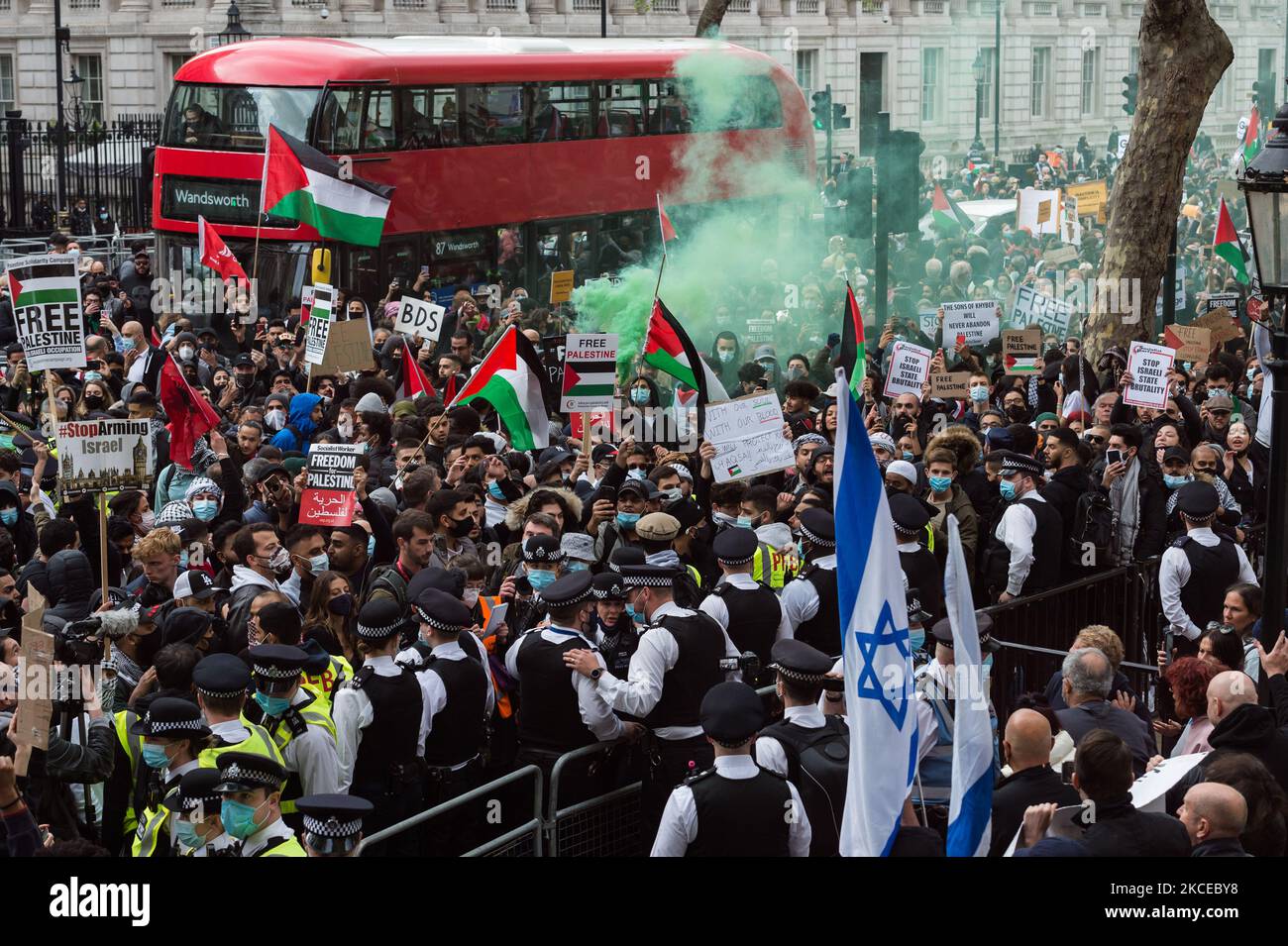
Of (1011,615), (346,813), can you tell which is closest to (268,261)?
(1011,615)

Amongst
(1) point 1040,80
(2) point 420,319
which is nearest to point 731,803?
(2) point 420,319

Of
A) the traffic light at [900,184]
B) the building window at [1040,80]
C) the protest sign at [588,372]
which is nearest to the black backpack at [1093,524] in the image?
the protest sign at [588,372]

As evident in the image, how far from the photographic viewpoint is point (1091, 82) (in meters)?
51.0

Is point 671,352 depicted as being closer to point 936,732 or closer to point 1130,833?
point 936,732

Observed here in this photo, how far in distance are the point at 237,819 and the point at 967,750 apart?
2.11 m

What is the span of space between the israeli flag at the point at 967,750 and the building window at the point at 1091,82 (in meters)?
48.8

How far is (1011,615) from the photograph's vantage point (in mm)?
8750

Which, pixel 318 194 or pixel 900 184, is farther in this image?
pixel 900 184

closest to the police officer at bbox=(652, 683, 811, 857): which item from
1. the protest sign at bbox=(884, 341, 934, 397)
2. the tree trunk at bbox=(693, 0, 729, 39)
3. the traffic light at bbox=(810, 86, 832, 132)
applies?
the protest sign at bbox=(884, 341, 934, 397)

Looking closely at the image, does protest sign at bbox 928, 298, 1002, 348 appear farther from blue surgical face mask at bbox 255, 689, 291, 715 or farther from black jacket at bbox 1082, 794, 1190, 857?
black jacket at bbox 1082, 794, 1190, 857

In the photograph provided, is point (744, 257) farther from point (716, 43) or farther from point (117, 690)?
point (117, 690)

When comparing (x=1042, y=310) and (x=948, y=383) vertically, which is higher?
(x=1042, y=310)

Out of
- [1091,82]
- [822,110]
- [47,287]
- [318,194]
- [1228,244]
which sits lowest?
[1228,244]

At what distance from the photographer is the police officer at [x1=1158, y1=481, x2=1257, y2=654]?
8.66 metres
